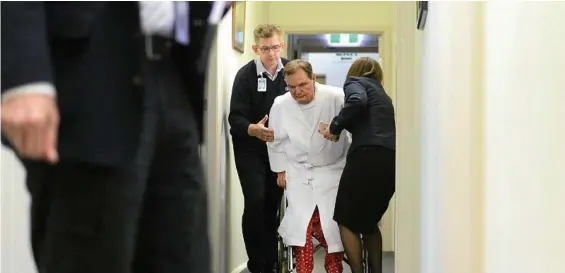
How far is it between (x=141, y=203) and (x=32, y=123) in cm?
16

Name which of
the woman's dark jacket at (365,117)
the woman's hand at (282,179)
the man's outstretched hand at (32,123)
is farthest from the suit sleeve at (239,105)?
the man's outstretched hand at (32,123)

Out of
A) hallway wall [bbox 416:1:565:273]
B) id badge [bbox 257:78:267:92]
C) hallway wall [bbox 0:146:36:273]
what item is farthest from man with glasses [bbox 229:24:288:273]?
hallway wall [bbox 0:146:36:273]

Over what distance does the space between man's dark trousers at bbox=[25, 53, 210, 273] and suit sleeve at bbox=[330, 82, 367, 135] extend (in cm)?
216

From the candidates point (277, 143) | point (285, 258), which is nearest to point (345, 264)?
point (285, 258)

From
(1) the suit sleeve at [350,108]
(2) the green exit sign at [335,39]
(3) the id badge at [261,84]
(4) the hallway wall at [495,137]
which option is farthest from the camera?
(2) the green exit sign at [335,39]

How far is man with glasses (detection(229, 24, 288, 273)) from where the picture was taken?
3.43 m

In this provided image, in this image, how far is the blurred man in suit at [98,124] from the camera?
26.7 inches

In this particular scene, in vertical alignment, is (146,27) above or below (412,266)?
above

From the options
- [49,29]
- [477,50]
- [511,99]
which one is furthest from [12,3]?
[477,50]

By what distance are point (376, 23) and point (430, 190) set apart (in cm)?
314

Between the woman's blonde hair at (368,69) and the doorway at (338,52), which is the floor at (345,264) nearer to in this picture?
the doorway at (338,52)

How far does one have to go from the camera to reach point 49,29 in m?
0.72

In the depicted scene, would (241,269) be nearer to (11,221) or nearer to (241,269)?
(241,269)

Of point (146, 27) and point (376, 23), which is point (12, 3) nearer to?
point (146, 27)
